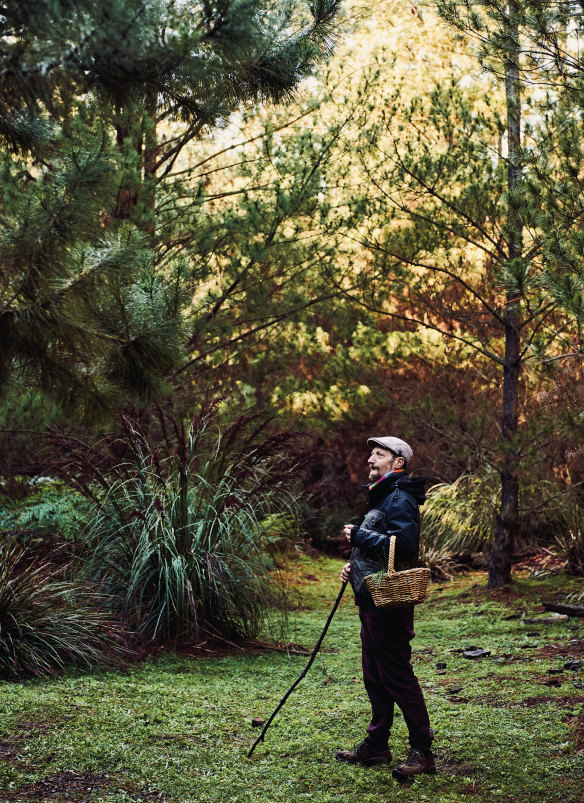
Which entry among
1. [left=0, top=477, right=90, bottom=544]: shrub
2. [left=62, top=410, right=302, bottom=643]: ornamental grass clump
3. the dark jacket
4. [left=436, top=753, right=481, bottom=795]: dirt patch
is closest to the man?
the dark jacket

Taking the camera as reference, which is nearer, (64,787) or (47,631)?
(64,787)

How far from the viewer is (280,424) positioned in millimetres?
12391

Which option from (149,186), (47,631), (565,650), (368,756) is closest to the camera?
(368,756)

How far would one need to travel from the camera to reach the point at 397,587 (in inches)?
150

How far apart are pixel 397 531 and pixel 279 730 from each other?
1.47 meters

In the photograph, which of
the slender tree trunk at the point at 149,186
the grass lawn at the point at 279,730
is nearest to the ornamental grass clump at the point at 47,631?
the grass lawn at the point at 279,730

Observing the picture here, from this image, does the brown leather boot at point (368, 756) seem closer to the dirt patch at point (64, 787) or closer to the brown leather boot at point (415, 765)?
the brown leather boot at point (415, 765)

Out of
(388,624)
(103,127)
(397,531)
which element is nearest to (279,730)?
(388,624)

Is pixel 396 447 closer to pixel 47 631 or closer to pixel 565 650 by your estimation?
pixel 47 631

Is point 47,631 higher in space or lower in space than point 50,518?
lower

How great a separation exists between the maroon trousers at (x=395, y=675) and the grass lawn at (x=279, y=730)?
8.7 inches

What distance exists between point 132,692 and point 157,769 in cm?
123

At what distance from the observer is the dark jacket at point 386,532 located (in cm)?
395

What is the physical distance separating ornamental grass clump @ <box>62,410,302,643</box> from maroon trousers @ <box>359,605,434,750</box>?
250 cm
